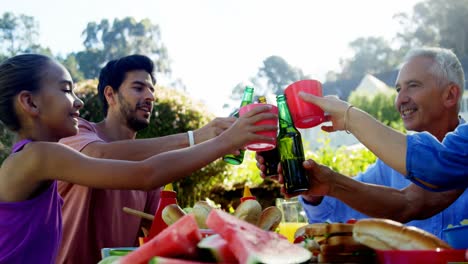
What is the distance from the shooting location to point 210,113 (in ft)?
34.0

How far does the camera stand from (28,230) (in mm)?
2463

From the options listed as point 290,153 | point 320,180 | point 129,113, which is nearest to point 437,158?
point 290,153

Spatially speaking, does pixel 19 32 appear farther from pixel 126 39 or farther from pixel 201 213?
pixel 201 213

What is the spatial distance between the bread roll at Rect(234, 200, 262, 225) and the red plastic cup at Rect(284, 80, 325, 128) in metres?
0.55

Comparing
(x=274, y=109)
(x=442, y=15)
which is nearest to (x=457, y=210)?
(x=274, y=109)

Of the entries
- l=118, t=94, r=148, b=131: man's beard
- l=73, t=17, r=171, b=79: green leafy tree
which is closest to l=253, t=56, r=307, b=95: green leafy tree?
l=73, t=17, r=171, b=79: green leafy tree

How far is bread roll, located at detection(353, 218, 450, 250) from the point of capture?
1.43 metres

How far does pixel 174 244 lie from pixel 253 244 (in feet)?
0.68

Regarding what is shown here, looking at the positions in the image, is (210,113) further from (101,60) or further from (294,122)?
(101,60)

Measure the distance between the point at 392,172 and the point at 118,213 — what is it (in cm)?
191

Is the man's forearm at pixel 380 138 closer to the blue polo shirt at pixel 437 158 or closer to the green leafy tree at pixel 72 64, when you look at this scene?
the blue polo shirt at pixel 437 158

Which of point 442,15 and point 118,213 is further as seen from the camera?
point 442,15

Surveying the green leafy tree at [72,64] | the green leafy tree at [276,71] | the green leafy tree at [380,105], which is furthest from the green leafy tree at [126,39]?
the green leafy tree at [380,105]

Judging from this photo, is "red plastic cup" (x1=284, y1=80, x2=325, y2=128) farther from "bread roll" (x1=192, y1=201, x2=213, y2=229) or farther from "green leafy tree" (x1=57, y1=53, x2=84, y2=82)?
"green leafy tree" (x1=57, y1=53, x2=84, y2=82)
